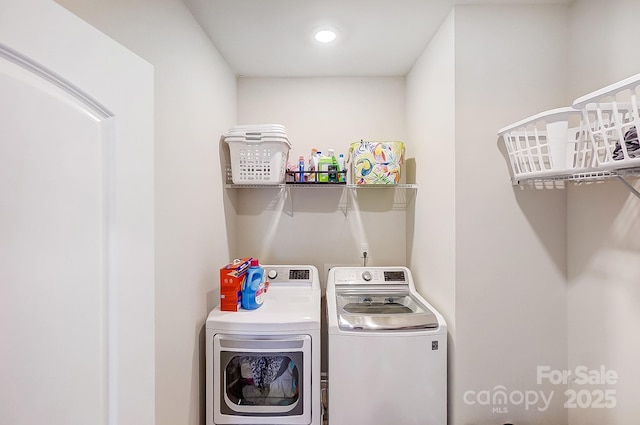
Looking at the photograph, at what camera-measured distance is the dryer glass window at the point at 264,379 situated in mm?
1710

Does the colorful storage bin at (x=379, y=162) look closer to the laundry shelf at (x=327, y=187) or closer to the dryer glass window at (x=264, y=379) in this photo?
the laundry shelf at (x=327, y=187)

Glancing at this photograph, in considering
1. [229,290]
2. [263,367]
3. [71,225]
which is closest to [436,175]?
[229,290]

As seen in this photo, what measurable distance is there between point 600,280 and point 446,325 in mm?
693

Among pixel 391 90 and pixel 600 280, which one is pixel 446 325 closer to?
pixel 600 280

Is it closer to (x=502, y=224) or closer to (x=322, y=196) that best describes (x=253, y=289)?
(x=322, y=196)

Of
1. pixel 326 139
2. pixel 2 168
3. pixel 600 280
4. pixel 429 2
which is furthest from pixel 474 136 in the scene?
pixel 2 168

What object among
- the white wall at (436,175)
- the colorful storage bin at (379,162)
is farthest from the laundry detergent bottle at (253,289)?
the white wall at (436,175)

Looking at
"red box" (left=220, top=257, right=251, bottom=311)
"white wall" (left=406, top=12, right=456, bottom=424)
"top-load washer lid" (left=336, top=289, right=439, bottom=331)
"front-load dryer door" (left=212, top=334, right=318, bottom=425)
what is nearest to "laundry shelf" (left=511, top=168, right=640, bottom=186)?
"white wall" (left=406, top=12, right=456, bottom=424)

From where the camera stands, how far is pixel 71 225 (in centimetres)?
59

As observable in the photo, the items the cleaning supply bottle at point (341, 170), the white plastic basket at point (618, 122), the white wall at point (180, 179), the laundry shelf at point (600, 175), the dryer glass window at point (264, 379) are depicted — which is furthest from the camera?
the cleaning supply bottle at point (341, 170)

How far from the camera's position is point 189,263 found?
5.06 feet

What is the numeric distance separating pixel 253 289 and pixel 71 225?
1.27 m

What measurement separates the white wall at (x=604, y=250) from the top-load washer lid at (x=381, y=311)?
26.9 inches

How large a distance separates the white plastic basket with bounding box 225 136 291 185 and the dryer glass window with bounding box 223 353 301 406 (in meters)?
1.07
